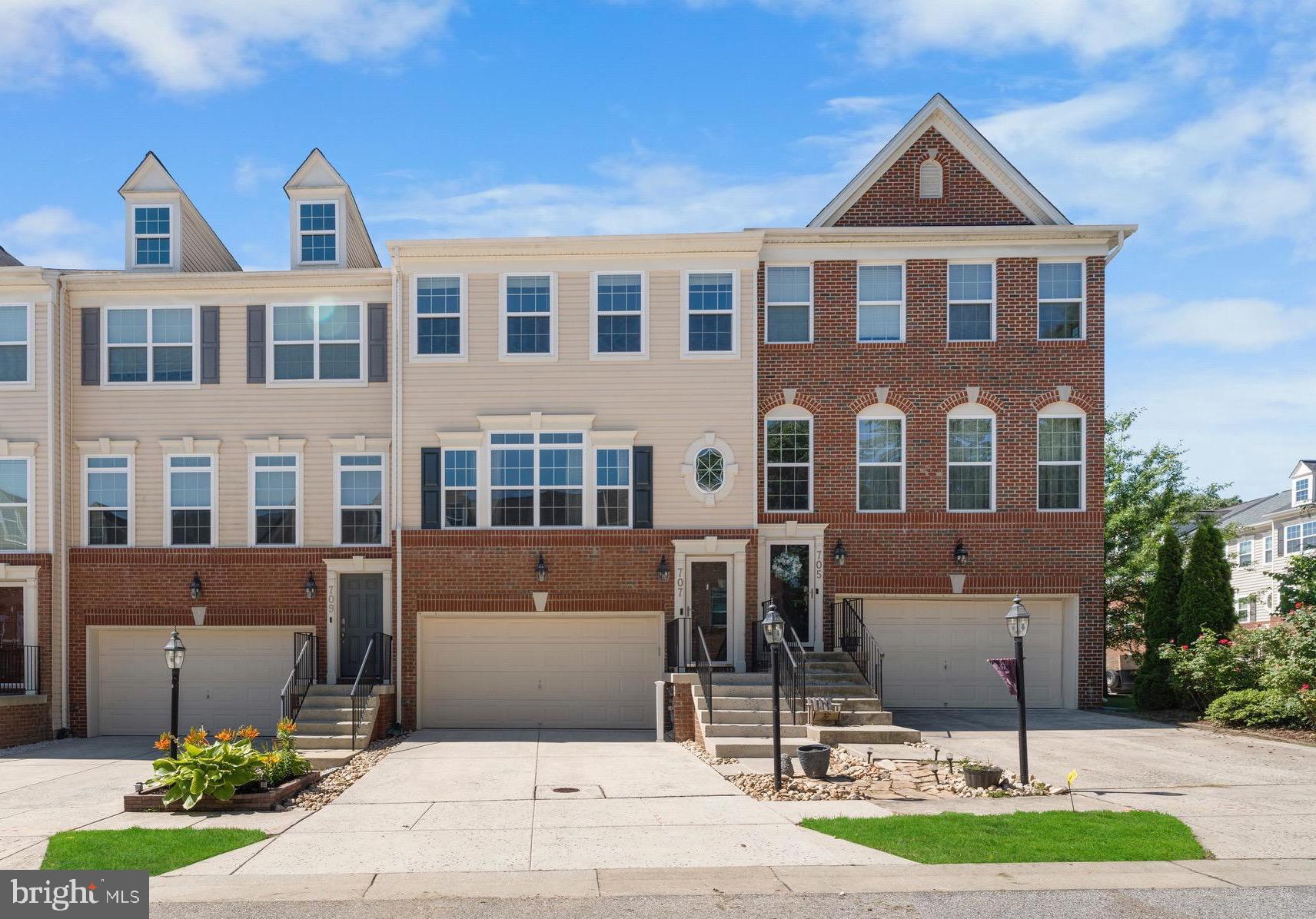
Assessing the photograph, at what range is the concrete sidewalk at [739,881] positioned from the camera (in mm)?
8516

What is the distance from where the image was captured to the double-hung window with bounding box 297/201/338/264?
66.4 ft

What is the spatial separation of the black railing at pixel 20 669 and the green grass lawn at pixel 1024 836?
1471 centimetres

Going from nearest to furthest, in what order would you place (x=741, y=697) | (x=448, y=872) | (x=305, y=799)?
(x=448, y=872) < (x=305, y=799) < (x=741, y=697)

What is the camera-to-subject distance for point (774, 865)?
9234mm

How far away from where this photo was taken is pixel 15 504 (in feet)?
62.5

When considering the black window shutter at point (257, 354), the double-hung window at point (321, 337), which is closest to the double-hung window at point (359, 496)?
the double-hung window at point (321, 337)

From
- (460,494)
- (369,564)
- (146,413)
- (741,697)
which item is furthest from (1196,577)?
(146,413)

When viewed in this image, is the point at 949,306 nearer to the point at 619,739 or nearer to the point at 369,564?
the point at 619,739

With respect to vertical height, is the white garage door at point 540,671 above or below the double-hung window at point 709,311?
below

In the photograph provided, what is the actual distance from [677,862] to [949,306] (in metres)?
12.6

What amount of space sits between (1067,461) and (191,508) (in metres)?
15.9

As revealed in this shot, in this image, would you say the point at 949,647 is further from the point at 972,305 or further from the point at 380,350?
the point at 380,350

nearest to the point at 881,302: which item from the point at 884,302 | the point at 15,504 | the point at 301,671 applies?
the point at 884,302

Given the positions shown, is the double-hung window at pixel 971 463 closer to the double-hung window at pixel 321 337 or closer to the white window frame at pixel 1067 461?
the white window frame at pixel 1067 461
